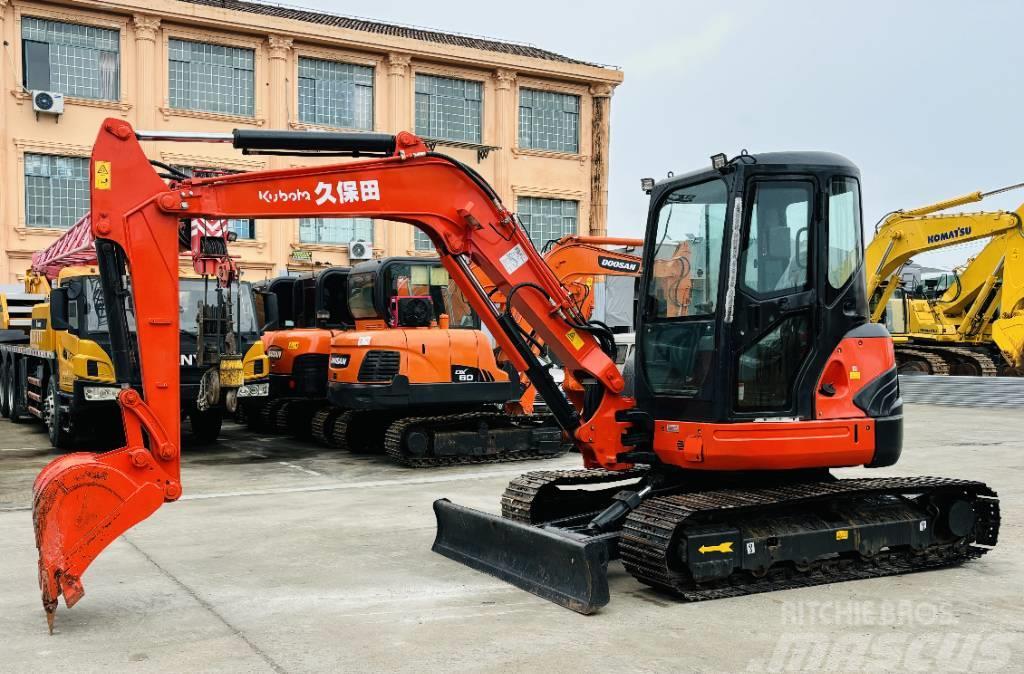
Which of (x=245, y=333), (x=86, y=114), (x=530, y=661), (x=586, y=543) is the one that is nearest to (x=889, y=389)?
(x=586, y=543)

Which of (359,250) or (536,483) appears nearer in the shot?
(536,483)

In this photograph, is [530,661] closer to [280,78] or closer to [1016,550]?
[1016,550]

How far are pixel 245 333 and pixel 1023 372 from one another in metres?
17.4

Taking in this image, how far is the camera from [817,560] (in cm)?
751

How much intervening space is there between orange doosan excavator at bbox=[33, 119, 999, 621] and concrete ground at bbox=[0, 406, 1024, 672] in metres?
0.31

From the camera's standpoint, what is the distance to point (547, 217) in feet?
128

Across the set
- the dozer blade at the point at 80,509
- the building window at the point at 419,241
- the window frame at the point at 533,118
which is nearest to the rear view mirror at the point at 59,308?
the dozer blade at the point at 80,509

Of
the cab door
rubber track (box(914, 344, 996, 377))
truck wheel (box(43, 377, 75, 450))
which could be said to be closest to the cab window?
the cab door

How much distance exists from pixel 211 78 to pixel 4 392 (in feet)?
52.3

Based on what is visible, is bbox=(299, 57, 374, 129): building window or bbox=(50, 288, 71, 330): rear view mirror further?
bbox=(299, 57, 374, 129): building window

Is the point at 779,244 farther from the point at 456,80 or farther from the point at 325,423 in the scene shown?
the point at 456,80

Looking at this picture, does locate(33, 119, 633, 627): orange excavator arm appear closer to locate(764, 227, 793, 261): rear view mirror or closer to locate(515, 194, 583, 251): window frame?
locate(764, 227, 793, 261): rear view mirror

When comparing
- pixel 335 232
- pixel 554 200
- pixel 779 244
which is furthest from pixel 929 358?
pixel 779 244

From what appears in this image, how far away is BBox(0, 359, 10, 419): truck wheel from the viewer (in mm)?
19812
